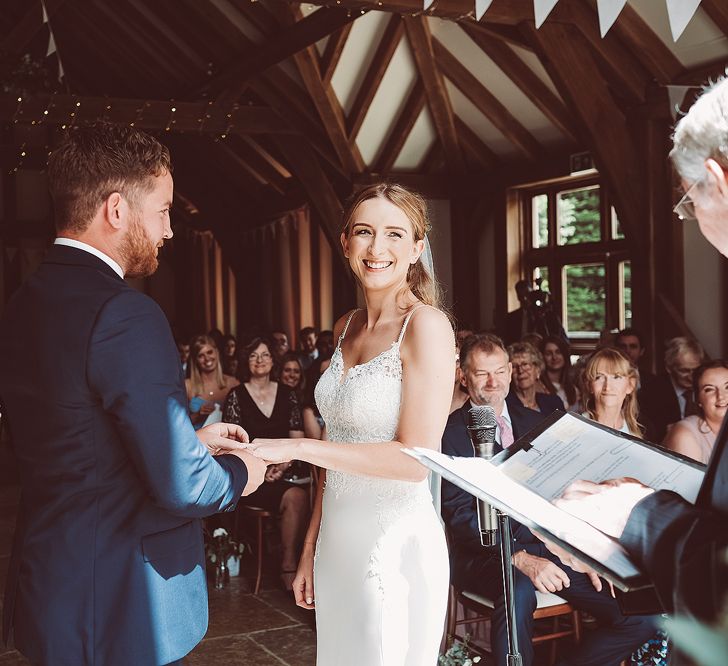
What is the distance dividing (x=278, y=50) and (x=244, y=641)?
19.8 ft

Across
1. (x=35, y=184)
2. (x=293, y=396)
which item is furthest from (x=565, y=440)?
(x=35, y=184)

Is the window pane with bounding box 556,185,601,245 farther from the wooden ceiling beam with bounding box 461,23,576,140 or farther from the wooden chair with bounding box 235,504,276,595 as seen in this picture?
the wooden chair with bounding box 235,504,276,595

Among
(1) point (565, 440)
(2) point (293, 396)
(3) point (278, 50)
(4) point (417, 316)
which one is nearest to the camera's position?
(1) point (565, 440)

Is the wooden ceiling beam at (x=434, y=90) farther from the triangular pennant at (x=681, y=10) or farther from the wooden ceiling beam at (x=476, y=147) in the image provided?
the triangular pennant at (x=681, y=10)

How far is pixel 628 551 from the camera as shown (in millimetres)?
1139

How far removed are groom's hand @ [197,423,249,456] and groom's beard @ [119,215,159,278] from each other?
41 centimetres

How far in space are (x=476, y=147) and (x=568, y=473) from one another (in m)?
9.05

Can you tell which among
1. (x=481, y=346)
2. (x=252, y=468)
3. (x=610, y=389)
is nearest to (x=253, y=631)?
(x=481, y=346)

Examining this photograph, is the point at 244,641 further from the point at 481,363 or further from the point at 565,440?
the point at 565,440

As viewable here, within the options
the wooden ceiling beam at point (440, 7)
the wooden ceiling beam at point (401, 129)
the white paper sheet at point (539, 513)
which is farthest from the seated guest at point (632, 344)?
the white paper sheet at point (539, 513)

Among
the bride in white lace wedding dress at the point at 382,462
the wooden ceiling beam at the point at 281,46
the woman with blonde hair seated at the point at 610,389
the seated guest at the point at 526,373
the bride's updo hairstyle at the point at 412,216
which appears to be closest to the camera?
the bride in white lace wedding dress at the point at 382,462

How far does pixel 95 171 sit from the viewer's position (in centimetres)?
171

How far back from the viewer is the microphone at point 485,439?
1925 mm

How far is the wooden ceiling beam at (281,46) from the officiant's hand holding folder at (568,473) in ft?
20.8
